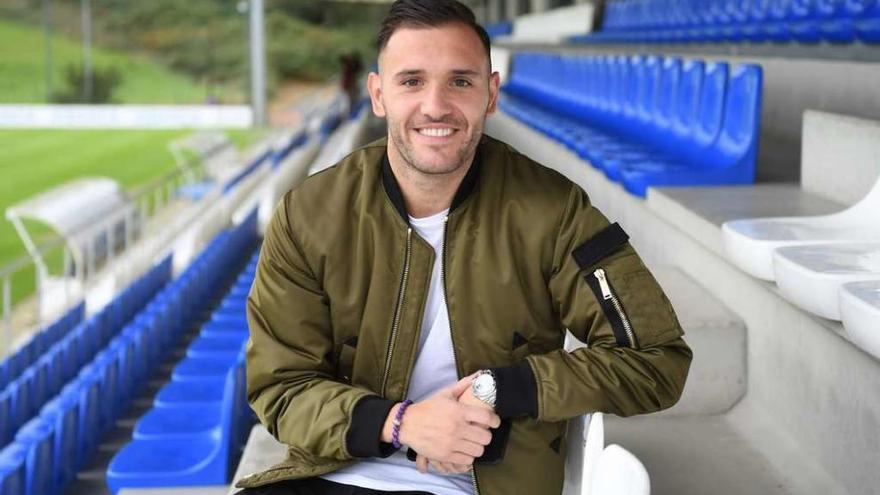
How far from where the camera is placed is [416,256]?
148 centimetres

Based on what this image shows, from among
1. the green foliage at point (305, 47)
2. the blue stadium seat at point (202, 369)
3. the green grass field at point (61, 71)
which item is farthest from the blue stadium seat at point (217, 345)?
the green foliage at point (305, 47)

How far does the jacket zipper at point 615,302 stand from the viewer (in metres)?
1.39

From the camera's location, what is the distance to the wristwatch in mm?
1355

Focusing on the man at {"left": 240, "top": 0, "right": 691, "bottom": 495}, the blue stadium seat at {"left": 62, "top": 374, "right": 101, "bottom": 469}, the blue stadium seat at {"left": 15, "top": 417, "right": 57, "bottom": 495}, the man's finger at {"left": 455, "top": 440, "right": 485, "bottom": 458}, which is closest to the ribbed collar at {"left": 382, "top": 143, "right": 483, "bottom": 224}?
the man at {"left": 240, "top": 0, "right": 691, "bottom": 495}

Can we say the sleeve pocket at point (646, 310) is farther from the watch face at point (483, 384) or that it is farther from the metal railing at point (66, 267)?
the metal railing at point (66, 267)

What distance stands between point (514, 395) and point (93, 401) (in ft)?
8.72

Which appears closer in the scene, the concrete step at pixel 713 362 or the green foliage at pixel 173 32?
the concrete step at pixel 713 362

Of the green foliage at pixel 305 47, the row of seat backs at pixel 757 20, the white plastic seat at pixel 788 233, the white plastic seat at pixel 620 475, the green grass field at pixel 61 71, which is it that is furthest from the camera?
the green foliage at pixel 305 47

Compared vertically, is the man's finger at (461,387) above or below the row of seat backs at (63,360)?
above

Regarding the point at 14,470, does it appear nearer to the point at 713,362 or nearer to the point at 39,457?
the point at 39,457

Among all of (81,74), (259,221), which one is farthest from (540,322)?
(81,74)

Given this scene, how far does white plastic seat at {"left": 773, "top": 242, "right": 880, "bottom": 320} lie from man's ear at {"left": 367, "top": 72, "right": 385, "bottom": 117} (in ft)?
2.35

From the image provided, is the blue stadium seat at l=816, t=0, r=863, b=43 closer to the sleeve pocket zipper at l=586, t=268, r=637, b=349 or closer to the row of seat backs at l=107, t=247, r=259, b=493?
the row of seat backs at l=107, t=247, r=259, b=493

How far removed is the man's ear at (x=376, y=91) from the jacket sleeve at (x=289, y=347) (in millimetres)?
193
